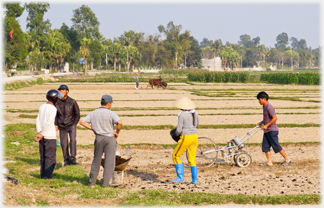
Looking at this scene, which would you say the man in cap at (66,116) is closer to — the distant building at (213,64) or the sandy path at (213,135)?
the sandy path at (213,135)

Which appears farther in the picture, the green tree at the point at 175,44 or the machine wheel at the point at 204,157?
the green tree at the point at 175,44

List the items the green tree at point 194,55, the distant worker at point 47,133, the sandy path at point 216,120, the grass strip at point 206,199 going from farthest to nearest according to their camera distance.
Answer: the green tree at point 194,55, the sandy path at point 216,120, the distant worker at point 47,133, the grass strip at point 206,199

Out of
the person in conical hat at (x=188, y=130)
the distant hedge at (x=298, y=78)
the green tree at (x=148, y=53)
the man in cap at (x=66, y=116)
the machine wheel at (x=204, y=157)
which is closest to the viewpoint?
the person in conical hat at (x=188, y=130)

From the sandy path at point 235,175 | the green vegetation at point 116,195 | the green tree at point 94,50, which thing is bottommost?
the sandy path at point 235,175

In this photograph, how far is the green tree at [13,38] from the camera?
72.4 metres

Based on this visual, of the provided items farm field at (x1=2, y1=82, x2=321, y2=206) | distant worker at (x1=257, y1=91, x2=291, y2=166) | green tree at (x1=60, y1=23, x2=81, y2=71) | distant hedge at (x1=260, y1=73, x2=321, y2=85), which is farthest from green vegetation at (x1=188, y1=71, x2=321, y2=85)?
green tree at (x1=60, y1=23, x2=81, y2=71)

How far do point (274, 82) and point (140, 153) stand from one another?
54288 mm

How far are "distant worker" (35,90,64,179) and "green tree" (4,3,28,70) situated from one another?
6604 cm

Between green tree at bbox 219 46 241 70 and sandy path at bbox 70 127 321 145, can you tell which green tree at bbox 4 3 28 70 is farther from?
green tree at bbox 219 46 241 70

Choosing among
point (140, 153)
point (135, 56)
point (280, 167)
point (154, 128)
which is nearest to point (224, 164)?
point (280, 167)

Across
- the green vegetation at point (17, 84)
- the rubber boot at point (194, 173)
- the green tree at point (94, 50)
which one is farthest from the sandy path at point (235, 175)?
the green tree at point (94, 50)

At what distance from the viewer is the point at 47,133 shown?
873 cm

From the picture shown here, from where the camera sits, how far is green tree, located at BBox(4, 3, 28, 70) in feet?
238

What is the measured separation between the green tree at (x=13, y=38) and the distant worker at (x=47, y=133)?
6604 cm
